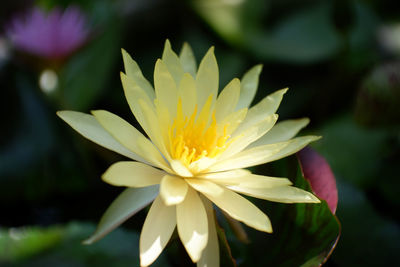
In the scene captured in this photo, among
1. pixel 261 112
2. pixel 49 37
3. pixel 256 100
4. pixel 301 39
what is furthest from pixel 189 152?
pixel 301 39

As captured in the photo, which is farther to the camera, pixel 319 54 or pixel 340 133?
pixel 319 54

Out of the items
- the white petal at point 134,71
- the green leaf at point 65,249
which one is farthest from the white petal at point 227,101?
the green leaf at point 65,249

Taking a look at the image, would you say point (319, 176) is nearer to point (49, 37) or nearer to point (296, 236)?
point (296, 236)

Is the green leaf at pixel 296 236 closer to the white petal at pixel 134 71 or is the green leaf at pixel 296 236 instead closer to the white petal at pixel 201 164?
the white petal at pixel 201 164

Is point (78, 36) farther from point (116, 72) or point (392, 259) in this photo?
point (392, 259)

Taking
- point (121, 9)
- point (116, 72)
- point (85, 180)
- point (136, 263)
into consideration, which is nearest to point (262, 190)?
point (136, 263)

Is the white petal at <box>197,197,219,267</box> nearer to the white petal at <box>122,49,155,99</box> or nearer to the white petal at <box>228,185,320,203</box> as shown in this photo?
the white petal at <box>228,185,320,203</box>
